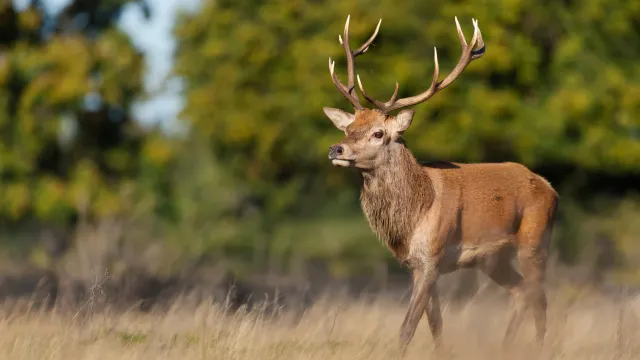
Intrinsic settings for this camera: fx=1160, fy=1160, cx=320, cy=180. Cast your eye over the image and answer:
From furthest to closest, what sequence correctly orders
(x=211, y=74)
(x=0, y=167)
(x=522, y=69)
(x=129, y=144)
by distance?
(x=211, y=74) → (x=129, y=144) → (x=0, y=167) → (x=522, y=69)

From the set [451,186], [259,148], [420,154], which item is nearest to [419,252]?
[451,186]

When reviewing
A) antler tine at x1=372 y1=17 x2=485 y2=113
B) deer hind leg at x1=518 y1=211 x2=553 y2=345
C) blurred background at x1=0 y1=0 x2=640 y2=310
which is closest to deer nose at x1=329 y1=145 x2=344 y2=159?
antler tine at x1=372 y1=17 x2=485 y2=113

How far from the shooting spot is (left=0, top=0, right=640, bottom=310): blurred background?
60.9 ft

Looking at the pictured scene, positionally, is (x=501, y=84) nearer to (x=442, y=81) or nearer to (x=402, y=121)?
(x=442, y=81)

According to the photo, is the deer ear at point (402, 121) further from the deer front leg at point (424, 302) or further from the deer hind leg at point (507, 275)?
the deer hind leg at point (507, 275)

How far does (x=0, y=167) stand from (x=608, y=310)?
1363 cm

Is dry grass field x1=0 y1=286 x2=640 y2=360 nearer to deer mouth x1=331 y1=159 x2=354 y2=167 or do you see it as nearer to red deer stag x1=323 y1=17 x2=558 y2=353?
red deer stag x1=323 y1=17 x2=558 y2=353

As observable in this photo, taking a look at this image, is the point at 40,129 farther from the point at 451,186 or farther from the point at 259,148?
the point at 451,186

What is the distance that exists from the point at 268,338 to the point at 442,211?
1.62 m

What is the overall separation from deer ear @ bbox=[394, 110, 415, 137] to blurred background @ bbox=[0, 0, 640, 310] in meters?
7.04

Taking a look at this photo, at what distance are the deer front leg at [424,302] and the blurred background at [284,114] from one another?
7268 millimetres

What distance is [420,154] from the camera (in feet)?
62.2

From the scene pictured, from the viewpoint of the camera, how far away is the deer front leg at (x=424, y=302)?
764cm

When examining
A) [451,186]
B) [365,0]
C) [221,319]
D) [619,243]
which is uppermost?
[365,0]
